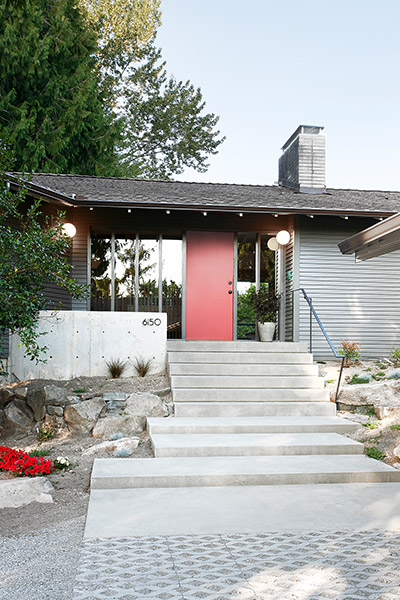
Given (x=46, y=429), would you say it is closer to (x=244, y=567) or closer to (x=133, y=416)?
(x=133, y=416)

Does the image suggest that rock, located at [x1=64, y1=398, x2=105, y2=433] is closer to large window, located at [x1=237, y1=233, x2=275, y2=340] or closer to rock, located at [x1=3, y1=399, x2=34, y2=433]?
rock, located at [x1=3, y1=399, x2=34, y2=433]

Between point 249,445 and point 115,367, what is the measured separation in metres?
2.89

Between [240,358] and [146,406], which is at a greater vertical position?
[240,358]

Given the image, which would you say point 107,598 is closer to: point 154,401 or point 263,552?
point 263,552

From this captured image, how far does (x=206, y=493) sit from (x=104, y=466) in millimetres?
1033

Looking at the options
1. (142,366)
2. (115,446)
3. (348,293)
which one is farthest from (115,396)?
(348,293)

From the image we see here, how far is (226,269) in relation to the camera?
9.70 metres

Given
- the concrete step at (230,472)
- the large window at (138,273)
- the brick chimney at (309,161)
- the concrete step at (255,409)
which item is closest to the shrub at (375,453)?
the concrete step at (230,472)

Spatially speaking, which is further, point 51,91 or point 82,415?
point 51,91

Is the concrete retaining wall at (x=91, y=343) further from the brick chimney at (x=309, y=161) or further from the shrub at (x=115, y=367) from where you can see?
the brick chimney at (x=309, y=161)

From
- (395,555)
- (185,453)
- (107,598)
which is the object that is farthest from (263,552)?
(185,453)

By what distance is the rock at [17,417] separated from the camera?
251 inches

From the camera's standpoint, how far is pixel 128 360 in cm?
759

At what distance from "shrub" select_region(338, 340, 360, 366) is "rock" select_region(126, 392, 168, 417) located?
11.0 feet
